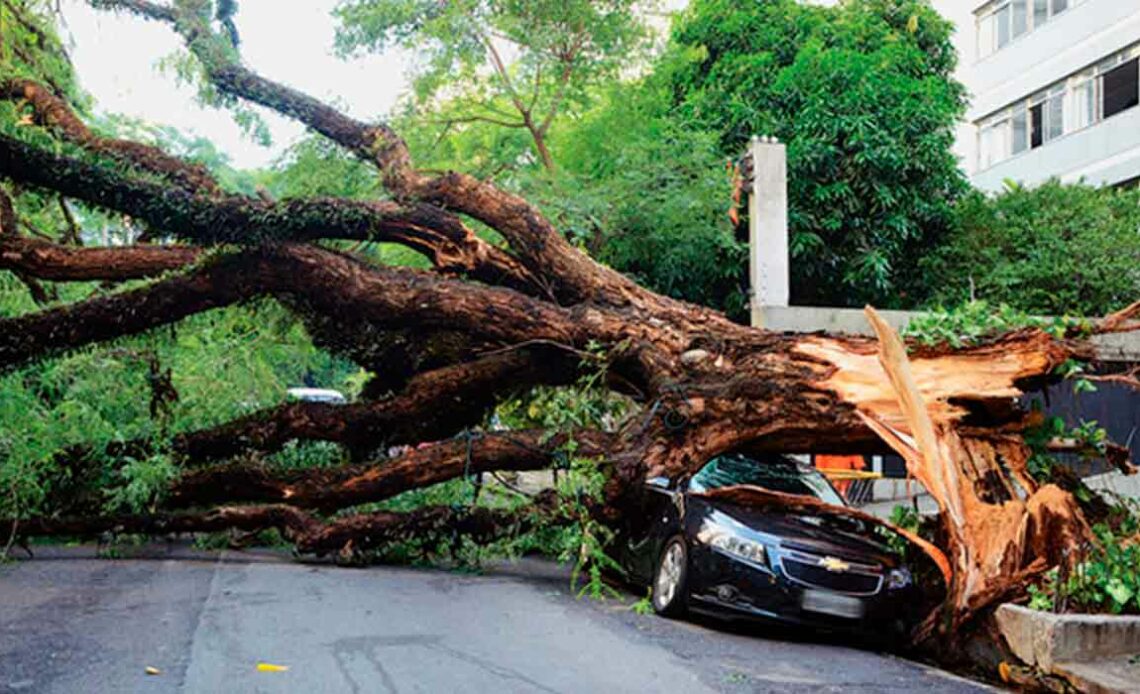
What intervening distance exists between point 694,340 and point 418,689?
231 inches

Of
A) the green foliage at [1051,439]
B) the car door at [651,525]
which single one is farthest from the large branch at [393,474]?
the green foliage at [1051,439]

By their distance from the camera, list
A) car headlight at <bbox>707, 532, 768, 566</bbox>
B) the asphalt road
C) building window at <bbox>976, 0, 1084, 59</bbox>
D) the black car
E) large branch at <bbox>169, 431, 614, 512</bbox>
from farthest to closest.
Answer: building window at <bbox>976, 0, 1084, 59</bbox> < large branch at <bbox>169, 431, 614, 512</bbox> < car headlight at <bbox>707, 532, 768, 566</bbox> < the black car < the asphalt road

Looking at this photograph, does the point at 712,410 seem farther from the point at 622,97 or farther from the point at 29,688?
the point at 622,97

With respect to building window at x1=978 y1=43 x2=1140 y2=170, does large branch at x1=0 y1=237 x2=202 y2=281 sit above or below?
below

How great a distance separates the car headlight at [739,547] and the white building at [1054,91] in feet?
66.5

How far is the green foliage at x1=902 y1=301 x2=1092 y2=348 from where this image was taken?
9039 mm

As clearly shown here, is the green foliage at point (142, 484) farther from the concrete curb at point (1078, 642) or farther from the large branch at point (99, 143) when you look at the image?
the concrete curb at point (1078, 642)

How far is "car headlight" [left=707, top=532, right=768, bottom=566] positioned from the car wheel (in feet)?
1.08

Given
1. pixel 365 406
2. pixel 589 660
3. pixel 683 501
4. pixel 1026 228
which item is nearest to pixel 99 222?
pixel 365 406

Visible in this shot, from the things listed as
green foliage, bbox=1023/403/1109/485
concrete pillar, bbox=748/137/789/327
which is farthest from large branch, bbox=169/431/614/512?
concrete pillar, bbox=748/137/789/327

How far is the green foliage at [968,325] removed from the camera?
9039 mm

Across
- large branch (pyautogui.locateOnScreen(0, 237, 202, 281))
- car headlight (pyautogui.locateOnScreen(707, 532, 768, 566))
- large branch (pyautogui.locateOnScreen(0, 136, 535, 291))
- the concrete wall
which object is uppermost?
large branch (pyautogui.locateOnScreen(0, 136, 535, 291))

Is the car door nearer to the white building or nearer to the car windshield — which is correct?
the car windshield

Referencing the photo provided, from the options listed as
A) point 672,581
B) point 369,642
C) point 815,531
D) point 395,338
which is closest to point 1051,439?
point 815,531
